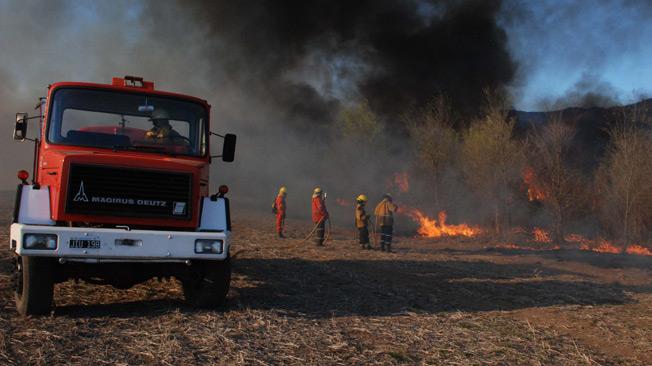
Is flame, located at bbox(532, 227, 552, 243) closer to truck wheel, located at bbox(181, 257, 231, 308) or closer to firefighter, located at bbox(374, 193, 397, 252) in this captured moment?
firefighter, located at bbox(374, 193, 397, 252)

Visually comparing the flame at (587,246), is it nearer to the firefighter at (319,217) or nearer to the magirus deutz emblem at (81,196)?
the firefighter at (319,217)

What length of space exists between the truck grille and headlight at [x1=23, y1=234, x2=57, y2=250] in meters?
0.35

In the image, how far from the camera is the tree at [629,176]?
1928 centimetres

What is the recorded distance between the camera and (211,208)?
6246 mm

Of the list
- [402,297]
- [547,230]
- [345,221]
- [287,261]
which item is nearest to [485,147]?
[547,230]

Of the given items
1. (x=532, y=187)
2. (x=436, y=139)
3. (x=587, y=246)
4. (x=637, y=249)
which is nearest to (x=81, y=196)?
(x=587, y=246)

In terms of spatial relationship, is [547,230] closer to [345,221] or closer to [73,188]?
[345,221]

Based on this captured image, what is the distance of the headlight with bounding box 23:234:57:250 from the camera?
5.23 m

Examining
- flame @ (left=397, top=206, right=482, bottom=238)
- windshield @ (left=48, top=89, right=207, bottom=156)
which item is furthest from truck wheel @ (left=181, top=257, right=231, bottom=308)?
flame @ (left=397, top=206, right=482, bottom=238)

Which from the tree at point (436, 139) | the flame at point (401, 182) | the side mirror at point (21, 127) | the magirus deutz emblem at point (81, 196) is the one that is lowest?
the magirus deutz emblem at point (81, 196)

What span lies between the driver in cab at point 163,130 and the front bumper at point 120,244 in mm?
1507

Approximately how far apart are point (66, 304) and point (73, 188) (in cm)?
171

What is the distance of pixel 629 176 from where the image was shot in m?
19.4

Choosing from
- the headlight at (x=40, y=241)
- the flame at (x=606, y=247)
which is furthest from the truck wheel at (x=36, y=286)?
the flame at (x=606, y=247)
